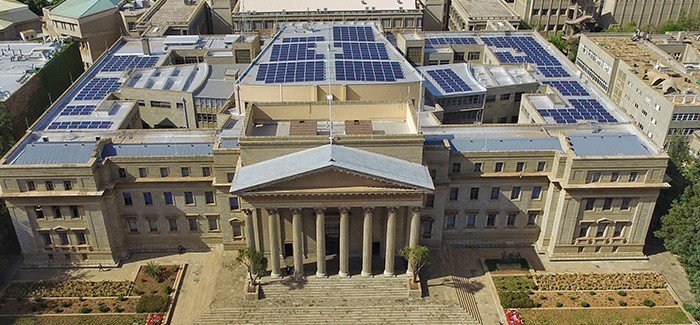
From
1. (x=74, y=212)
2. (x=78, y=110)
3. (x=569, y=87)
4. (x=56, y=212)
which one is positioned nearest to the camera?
(x=56, y=212)

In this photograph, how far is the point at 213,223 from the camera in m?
88.7

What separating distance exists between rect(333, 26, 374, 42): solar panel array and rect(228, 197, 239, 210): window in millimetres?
43697

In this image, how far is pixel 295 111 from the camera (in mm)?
86625

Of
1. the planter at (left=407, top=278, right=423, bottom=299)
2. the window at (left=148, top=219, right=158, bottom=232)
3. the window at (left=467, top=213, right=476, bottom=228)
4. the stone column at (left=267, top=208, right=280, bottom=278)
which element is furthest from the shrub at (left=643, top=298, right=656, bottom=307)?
the window at (left=148, top=219, right=158, bottom=232)

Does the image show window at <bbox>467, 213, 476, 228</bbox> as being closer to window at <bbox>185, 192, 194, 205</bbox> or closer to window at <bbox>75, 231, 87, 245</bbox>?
window at <bbox>185, 192, 194, 205</bbox>

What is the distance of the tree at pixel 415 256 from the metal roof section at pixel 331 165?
1020 centimetres

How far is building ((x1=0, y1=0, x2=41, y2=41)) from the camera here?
15650 cm

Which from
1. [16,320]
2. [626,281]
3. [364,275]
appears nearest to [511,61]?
[626,281]

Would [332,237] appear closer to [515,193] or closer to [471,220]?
[471,220]

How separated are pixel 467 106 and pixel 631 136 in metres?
29.2

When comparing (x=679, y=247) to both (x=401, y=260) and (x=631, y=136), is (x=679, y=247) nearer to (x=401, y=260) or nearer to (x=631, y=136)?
(x=631, y=136)

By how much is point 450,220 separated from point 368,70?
29117mm

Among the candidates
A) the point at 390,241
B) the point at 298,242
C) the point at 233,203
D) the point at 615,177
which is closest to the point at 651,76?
the point at 615,177

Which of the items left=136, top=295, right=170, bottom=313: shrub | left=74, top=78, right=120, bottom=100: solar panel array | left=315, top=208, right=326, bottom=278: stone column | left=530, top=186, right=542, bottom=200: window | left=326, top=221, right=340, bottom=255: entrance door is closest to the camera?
left=315, top=208, right=326, bottom=278: stone column
